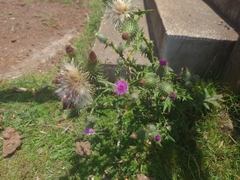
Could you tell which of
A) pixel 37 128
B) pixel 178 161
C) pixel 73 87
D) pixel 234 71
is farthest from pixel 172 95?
pixel 37 128

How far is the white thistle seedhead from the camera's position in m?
1.73

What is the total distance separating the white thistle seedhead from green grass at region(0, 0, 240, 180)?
0.81 meters

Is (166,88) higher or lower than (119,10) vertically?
lower

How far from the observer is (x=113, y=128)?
2.58 metres

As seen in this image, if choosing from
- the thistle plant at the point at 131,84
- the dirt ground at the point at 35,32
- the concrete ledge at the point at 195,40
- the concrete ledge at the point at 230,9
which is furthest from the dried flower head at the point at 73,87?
the concrete ledge at the point at 230,9

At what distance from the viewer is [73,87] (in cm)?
157

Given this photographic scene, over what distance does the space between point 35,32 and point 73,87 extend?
3.05 meters

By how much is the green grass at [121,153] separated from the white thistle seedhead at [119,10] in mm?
809

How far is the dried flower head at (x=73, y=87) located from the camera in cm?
157

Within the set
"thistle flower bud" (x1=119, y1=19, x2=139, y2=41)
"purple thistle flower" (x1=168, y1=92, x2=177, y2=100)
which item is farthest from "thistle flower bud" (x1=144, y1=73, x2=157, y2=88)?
"thistle flower bud" (x1=119, y1=19, x2=139, y2=41)

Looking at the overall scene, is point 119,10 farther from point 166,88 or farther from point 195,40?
point 195,40

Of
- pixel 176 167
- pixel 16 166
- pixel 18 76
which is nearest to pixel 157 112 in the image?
pixel 176 167

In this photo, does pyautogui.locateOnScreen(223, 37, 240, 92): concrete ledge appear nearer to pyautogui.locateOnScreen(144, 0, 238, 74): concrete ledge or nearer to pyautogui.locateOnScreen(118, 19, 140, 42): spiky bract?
pyautogui.locateOnScreen(144, 0, 238, 74): concrete ledge

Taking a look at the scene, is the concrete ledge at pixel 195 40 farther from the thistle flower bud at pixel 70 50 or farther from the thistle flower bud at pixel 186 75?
the thistle flower bud at pixel 70 50
